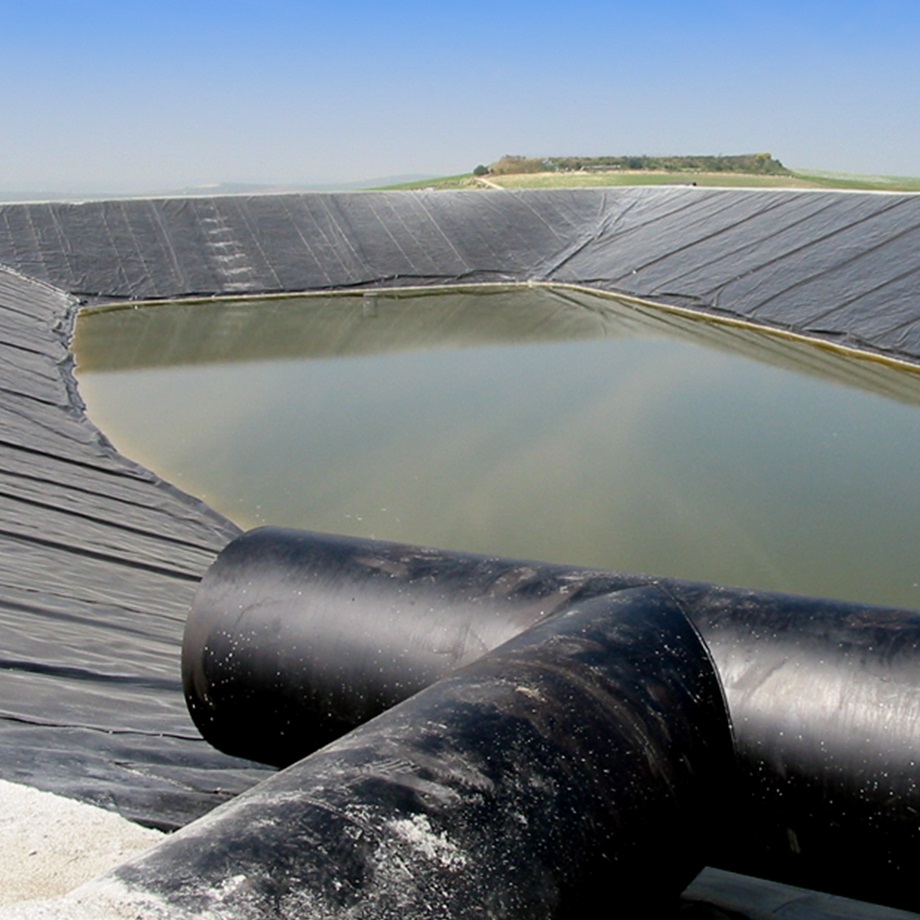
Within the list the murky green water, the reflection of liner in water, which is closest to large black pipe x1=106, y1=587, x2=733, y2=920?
the murky green water

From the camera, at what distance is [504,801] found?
1531 millimetres

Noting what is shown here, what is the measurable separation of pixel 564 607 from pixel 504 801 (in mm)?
739

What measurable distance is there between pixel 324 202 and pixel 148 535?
15.9 metres

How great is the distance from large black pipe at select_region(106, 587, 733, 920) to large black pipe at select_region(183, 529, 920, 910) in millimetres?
128

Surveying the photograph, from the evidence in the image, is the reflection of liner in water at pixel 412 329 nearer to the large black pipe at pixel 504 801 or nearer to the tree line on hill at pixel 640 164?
the large black pipe at pixel 504 801

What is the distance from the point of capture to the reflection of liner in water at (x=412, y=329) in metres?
12.9

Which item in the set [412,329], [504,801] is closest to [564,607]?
[504,801]

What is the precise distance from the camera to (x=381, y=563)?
2.49 meters

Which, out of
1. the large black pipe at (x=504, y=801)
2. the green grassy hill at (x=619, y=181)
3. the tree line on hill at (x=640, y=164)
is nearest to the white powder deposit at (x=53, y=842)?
the large black pipe at (x=504, y=801)

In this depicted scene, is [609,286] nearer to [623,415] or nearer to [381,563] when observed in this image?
[623,415]

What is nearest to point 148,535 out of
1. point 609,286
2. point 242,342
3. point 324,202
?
point 242,342

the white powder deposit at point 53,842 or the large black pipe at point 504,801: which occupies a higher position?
the large black pipe at point 504,801

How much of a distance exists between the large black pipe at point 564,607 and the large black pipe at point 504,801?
128mm

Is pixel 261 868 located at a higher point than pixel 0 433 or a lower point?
higher
